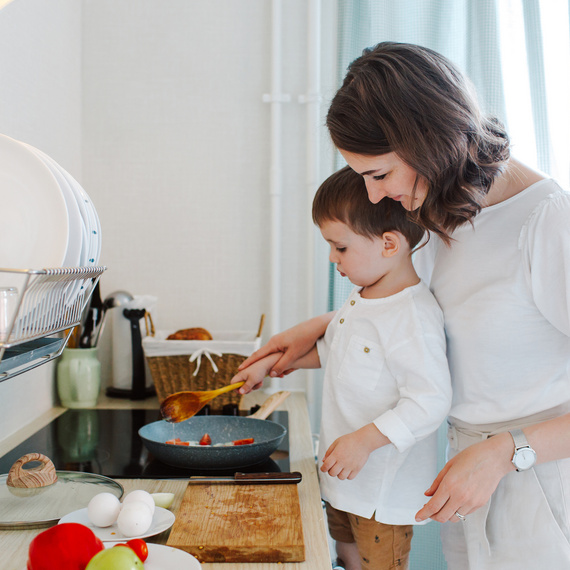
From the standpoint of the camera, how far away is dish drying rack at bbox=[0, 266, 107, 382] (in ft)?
2.20

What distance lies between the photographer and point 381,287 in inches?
44.4

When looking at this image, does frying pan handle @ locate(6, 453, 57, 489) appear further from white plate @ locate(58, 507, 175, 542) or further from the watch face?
the watch face

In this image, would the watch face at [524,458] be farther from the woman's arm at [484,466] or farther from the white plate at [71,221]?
the white plate at [71,221]

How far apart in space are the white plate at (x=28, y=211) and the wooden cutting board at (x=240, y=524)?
1.31 ft

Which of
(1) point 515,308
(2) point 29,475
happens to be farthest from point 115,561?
(1) point 515,308

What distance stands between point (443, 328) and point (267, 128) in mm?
925

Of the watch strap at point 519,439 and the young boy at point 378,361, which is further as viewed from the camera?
the young boy at point 378,361

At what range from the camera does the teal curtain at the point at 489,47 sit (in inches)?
56.4

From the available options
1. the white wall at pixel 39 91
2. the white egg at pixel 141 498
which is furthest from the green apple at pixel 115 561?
the white wall at pixel 39 91

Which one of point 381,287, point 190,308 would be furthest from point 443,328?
point 190,308

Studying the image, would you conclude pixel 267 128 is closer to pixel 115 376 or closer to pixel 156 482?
pixel 115 376

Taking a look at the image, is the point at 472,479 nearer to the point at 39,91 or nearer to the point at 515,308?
the point at 515,308

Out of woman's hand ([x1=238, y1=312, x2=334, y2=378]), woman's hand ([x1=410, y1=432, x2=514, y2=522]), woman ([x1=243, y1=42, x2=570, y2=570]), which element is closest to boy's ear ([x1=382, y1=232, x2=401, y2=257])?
woman ([x1=243, y1=42, x2=570, y2=570])

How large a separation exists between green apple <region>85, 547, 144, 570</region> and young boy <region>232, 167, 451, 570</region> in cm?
45
